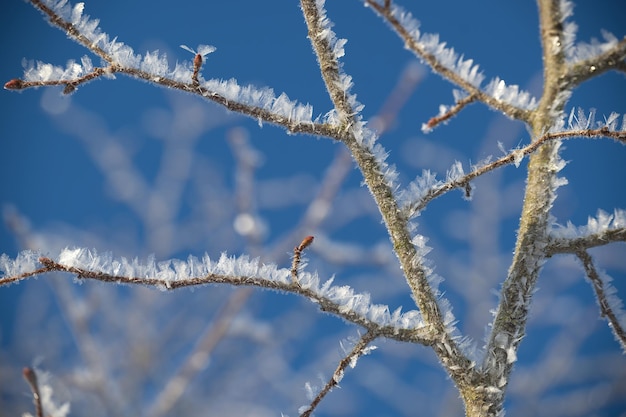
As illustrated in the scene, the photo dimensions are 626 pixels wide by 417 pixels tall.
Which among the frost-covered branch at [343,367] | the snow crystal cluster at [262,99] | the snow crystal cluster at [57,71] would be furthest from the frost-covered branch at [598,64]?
the snow crystal cluster at [57,71]

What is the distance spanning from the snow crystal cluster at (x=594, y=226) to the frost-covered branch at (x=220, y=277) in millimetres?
373

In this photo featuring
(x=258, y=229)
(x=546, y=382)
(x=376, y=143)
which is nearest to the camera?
(x=376, y=143)

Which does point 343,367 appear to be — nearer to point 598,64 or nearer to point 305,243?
point 305,243

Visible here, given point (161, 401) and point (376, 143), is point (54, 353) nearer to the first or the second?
point (161, 401)

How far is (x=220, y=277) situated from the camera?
3.28 ft

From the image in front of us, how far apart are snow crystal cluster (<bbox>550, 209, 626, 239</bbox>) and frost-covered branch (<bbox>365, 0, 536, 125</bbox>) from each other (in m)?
0.27

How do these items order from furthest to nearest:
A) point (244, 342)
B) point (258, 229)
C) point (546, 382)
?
point (546, 382) < point (244, 342) < point (258, 229)

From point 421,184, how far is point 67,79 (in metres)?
0.83

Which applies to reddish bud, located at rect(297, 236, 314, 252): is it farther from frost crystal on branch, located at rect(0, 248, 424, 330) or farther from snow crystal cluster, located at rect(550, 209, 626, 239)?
snow crystal cluster, located at rect(550, 209, 626, 239)

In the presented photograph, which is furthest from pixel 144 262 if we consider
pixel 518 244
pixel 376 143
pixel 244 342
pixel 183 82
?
pixel 244 342

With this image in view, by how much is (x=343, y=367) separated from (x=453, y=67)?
0.73 metres

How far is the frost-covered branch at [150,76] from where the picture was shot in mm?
1060

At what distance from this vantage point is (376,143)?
43.4 inches

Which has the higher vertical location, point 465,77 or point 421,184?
point 465,77
